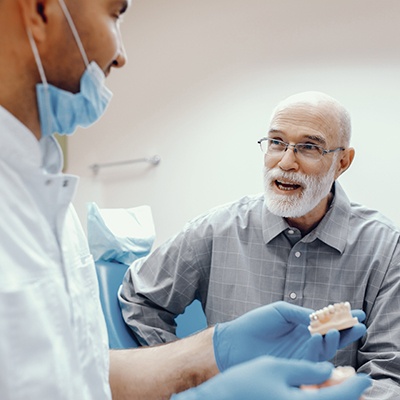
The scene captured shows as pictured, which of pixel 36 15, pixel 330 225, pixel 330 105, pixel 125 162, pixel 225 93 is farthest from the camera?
pixel 125 162

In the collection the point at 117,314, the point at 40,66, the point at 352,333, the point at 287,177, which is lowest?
the point at 117,314

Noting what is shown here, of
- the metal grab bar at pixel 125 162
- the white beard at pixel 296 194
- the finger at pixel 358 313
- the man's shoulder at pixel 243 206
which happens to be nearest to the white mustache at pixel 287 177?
the white beard at pixel 296 194

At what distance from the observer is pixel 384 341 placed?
4.40 feet

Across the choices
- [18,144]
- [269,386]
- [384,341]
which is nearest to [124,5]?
[18,144]

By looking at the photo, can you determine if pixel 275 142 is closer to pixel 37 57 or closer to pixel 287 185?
pixel 287 185

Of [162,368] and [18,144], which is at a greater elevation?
[18,144]

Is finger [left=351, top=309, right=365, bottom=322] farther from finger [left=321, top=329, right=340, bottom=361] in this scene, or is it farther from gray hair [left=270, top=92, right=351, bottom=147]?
gray hair [left=270, top=92, right=351, bottom=147]

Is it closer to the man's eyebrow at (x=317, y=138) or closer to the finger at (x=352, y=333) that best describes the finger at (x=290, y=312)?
the finger at (x=352, y=333)

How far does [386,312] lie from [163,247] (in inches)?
27.2

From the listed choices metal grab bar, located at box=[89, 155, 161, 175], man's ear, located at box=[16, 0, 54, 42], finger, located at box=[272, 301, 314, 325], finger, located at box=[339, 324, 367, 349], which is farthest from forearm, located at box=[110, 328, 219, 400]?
metal grab bar, located at box=[89, 155, 161, 175]

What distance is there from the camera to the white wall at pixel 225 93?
2.52 metres

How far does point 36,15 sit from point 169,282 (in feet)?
3.48

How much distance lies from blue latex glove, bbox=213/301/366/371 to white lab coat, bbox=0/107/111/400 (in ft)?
0.98

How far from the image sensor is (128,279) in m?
1.67
